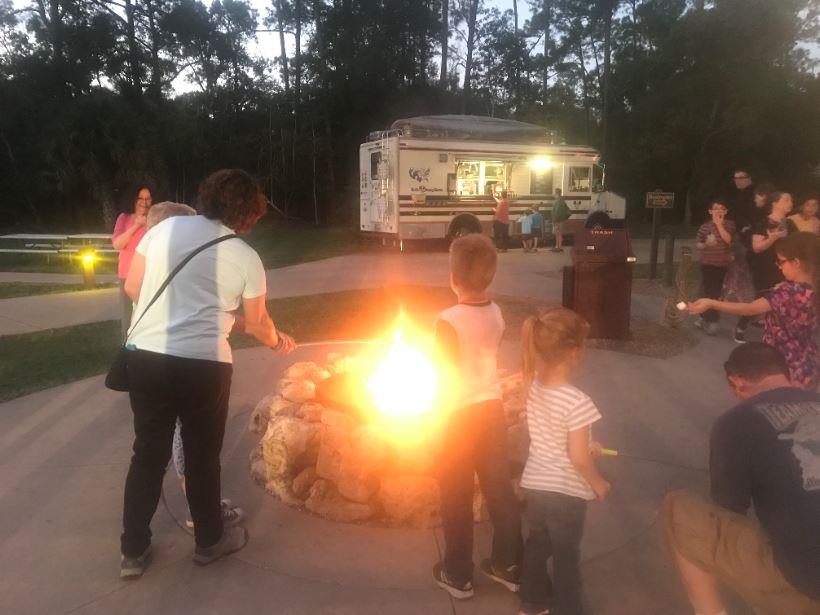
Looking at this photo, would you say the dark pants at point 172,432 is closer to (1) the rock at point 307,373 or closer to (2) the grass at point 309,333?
(1) the rock at point 307,373

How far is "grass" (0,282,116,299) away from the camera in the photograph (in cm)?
1206

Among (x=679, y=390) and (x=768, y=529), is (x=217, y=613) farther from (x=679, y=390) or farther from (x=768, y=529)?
(x=679, y=390)

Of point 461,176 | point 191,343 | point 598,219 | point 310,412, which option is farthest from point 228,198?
point 598,219

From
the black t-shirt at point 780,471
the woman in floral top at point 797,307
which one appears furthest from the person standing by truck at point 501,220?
the black t-shirt at point 780,471

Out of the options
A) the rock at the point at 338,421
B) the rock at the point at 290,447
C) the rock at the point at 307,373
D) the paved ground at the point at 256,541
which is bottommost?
the paved ground at the point at 256,541

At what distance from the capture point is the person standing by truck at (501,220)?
60.6ft

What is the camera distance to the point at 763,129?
30656mm

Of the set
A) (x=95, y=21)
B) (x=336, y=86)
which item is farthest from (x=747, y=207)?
(x=95, y=21)

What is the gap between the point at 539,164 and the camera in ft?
65.2

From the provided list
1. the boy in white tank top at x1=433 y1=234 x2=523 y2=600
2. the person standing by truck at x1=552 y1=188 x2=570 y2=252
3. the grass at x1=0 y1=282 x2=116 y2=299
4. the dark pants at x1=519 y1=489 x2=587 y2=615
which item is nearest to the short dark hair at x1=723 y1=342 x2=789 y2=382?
the dark pants at x1=519 y1=489 x2=587 y2=615

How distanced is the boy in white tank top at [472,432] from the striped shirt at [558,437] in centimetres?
31

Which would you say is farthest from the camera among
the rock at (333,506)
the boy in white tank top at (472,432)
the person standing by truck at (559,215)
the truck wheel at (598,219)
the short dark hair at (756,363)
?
the truck wheel at (598,219)

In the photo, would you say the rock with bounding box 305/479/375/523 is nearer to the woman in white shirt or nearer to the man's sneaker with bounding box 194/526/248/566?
the man's sneaker with bounding box 194/526/248/566

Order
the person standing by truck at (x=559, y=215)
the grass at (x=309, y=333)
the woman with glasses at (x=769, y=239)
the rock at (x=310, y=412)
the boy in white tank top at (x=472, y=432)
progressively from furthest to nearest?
the person standing by truck at (x=559, y=215) < the grass at (x=309, y=333) < the woman with glasses at (x=769, y=239) < the rock at (x=310, y=412) < the boy in white tank top at (x=472, y=432)
